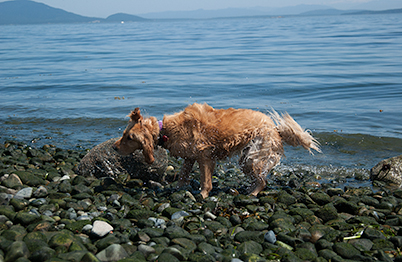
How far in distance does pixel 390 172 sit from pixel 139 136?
16.5ft

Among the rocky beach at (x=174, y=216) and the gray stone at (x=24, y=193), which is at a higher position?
the gray stone at (x=24, y=193)

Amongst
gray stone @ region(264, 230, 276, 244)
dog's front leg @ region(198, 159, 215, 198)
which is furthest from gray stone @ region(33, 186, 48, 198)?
gray stone @ region(264, 230, 276, 244)

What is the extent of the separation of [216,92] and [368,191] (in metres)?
10.6

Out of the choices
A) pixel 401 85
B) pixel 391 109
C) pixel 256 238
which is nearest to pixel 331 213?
pixel 256 238

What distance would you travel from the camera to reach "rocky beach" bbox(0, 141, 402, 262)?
4.07 m

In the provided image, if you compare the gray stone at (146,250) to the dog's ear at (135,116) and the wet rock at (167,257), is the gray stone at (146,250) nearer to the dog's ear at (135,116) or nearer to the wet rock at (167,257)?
the wet rock at (167,257)

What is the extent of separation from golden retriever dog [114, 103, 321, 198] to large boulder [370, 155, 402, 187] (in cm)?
216

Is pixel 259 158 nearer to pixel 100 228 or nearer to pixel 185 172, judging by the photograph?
pixel 185 172

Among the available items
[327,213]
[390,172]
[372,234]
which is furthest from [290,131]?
[390,172]

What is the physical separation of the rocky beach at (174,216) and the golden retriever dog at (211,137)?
0.63 m

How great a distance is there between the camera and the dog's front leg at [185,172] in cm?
665

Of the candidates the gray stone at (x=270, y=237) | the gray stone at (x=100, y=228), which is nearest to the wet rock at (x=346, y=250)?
the gray stone at (x=270, y=237)

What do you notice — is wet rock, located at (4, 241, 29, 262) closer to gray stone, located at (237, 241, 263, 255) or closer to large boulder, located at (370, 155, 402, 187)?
gray stone, located at (237, 241, 263, 255)

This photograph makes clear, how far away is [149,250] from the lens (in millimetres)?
4070
